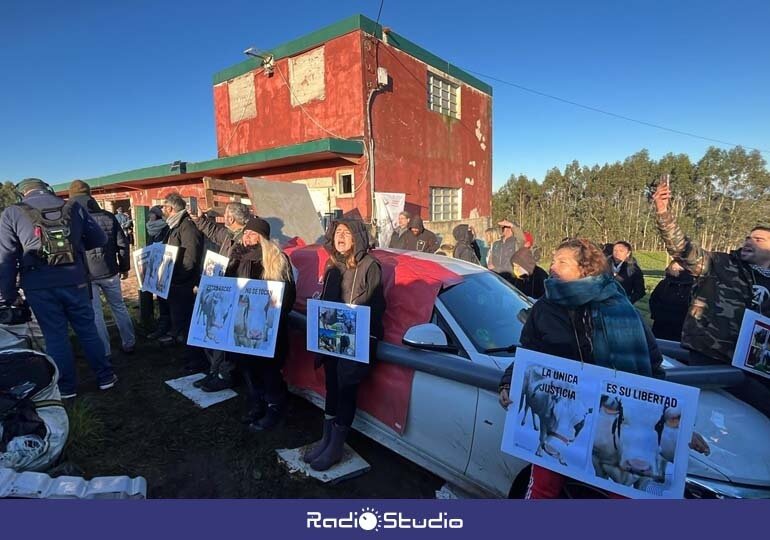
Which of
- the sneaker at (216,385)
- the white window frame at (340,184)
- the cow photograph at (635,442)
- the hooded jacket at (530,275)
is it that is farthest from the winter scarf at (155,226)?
the cow photograph at (635,442)

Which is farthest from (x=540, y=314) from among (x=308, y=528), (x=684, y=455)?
(x=308, y=528)

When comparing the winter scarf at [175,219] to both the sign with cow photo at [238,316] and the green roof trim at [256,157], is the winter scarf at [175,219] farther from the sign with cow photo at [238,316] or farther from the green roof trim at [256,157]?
the green roof trim at [256,157]

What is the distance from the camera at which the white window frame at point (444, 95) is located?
41.6ft

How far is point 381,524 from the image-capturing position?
1.71m

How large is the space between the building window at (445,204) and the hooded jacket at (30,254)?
1042 centimetres

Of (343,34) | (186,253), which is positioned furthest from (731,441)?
(343,34)

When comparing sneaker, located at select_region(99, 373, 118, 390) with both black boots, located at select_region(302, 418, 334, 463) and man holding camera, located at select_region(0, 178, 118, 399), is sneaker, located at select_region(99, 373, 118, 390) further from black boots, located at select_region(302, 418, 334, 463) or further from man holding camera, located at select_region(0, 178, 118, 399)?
black boots, located at select_region(302, 418, 334, 463)

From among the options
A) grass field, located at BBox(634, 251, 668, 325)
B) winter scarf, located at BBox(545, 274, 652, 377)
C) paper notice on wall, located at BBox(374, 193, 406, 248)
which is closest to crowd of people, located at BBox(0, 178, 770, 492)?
winter scarf, located at BBox(545, 274, 652, 377)

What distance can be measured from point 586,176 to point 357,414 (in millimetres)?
28780

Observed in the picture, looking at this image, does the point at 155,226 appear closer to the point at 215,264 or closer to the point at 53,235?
the point at 53,235

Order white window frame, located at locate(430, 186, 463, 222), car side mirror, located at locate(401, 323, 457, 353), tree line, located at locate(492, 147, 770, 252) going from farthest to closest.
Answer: tree line, located at locate(492, 147, 770, 252) < white window frame, located at locate(430, 186, 463, 222) < car side mirror, located at locate(401, 323, 457, 353)

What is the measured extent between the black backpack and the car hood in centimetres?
482

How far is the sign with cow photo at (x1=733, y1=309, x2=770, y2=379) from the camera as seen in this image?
8.17 ft

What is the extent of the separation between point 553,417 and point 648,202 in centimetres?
2676
